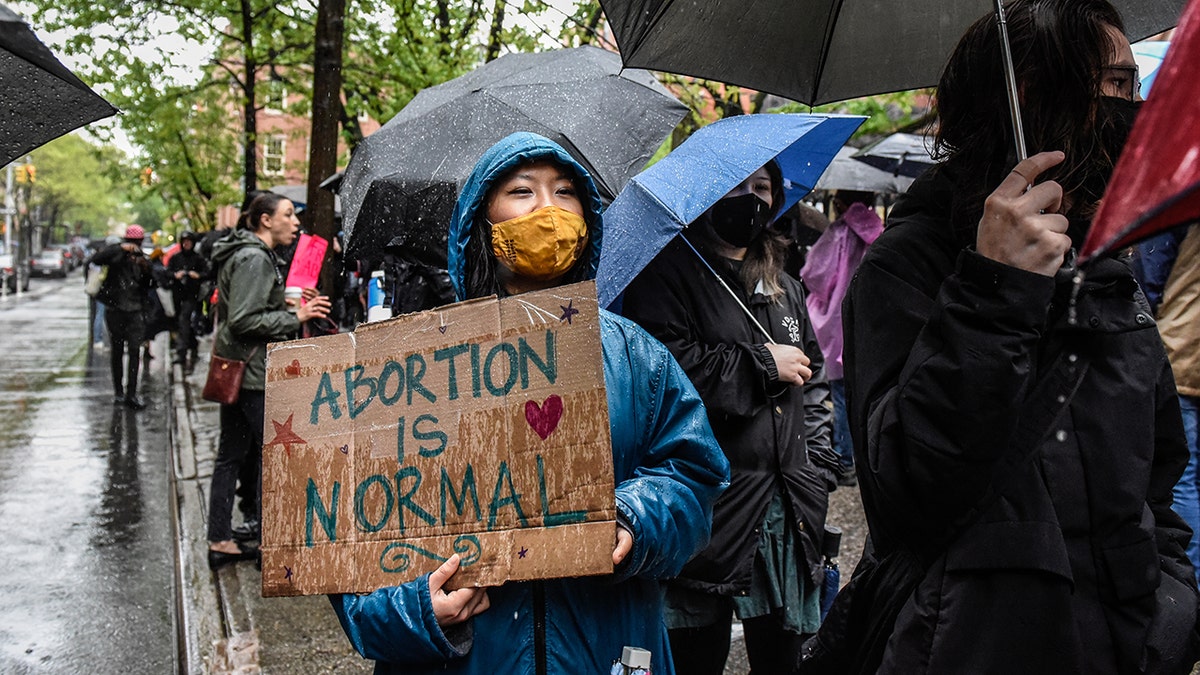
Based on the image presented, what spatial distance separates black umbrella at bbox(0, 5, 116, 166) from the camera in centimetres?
282

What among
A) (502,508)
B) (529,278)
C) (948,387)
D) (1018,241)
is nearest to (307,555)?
(502,508)

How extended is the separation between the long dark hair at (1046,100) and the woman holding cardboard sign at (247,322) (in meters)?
4.48

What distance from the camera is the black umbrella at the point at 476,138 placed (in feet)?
14.5

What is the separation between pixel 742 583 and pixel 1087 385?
159 centimetres

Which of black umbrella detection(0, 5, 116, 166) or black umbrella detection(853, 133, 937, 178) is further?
black umbrella detection(853, 133, 937, 178)

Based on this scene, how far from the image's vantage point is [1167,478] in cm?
185

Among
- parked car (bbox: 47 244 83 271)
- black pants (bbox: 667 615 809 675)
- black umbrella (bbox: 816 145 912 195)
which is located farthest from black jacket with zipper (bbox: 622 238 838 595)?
parked car (bbox: 47 244 83 271)

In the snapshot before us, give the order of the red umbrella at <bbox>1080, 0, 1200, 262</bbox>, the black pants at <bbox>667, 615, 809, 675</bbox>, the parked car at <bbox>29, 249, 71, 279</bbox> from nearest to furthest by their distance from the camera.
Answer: the red umbrella at <bbox>1080, 0, 1200, 262</bbox> < the black pants at <bbox>667, 615, 809, 675</bbox> < the parked car at <bbox>29, 249, 71, 279</bbox>

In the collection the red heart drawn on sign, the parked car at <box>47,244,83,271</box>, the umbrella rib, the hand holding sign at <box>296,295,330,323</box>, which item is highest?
the parked car at <box>47,244,83,271</box>

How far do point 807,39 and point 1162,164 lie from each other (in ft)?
6.88

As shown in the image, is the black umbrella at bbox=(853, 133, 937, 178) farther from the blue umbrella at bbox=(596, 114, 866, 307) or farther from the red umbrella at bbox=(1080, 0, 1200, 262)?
the red umbrella at bbox=(1080, 0, 1200, 262)

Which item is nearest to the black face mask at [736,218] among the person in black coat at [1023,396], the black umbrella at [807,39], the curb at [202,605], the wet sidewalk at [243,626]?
the black umbrella at [807,39]

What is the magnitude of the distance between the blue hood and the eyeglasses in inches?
40.0

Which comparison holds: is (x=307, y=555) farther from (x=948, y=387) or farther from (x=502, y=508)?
(x=948, y=387)
